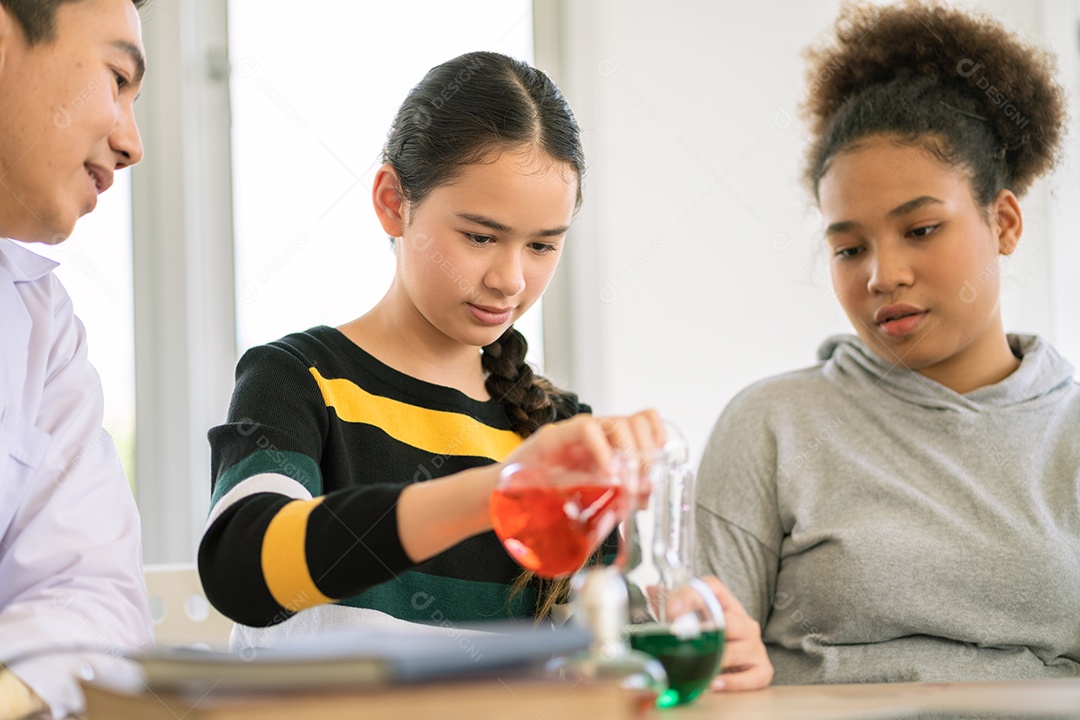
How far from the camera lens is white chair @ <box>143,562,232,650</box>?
183 centimetres

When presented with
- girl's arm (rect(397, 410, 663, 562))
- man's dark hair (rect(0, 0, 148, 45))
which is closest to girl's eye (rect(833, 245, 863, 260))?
girl's arm (rect(397, 410, 663, 562))

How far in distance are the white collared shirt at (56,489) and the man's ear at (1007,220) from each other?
135 centimetres

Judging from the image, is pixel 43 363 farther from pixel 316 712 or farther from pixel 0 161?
pixel 316 712

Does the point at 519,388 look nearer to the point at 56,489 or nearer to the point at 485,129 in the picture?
the point at 485,129

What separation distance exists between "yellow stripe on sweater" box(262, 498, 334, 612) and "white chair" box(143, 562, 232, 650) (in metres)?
0.93

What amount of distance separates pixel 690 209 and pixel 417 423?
150 centimetres

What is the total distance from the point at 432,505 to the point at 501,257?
1.72ft

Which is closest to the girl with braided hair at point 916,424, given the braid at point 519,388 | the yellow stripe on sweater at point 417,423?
the braid at point 519,388

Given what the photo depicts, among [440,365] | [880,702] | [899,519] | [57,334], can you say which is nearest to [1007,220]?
[899,519]

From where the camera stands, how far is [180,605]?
6.04 feet

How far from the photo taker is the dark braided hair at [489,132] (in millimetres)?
1396

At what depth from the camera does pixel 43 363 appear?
128 cm

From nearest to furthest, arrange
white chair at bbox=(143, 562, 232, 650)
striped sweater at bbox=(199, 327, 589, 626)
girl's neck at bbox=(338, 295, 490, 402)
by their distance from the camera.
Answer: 1. striped sweater at bbox=(199, 327, 589, 626)
2. girl's neck at bbox=(338, 295, 490, 402)
3. white chair at bbox=(143, 562, 232, 650)

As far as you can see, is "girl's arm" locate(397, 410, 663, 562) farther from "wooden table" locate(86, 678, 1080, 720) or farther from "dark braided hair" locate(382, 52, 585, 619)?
"dark braided hair" locate(382, 52, 585, 619)
